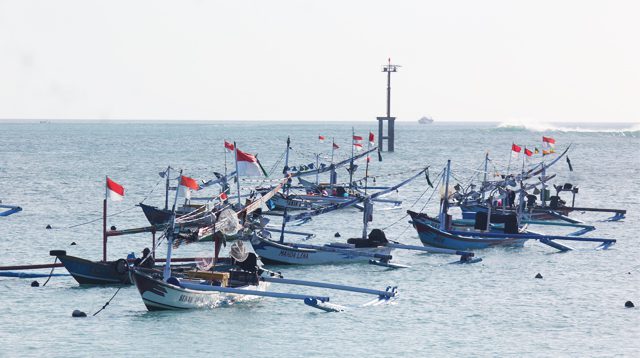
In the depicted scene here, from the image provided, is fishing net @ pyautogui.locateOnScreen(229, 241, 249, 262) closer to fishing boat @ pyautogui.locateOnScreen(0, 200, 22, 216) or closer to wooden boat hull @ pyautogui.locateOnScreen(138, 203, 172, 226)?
wooden boat hull @ pyautogui.locateOnScreen(138, 203, 172, 226)

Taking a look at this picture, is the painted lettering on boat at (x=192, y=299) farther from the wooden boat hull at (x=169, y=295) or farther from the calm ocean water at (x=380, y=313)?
the calm ocean water at (x=380, y=313)

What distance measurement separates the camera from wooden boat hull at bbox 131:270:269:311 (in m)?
41.0

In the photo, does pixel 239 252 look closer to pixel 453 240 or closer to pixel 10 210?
pixel 453 240

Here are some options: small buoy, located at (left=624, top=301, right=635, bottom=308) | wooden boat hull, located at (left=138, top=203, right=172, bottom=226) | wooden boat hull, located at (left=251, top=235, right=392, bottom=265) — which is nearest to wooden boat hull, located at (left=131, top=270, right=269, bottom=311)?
wooden boat hull, located at (left=251, top=235, right=392, bottom=265)

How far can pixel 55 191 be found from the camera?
103812mm

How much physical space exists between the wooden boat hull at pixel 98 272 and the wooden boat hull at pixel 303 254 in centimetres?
769

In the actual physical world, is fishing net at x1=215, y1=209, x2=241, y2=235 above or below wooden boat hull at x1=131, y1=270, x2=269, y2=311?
above

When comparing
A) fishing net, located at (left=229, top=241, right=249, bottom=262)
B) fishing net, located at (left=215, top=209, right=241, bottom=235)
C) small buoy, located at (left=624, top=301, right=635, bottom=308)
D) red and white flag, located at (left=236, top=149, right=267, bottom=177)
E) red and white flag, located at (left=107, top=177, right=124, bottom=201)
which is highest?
red and white flag, located at (left=236, top=149, right=267, bottom=177)

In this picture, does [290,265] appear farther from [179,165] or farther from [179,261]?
[179,165]

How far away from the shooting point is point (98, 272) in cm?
4681

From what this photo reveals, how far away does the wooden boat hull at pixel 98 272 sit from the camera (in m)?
46.7

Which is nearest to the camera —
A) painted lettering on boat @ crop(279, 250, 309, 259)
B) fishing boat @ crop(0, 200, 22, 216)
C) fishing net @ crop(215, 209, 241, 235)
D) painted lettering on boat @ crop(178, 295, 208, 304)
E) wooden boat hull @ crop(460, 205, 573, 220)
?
painted lettering on boat @ crop(178, 295, 208, 304)

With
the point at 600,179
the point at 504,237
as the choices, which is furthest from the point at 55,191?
the point at 600,179

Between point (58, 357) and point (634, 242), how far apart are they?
1636 inches
